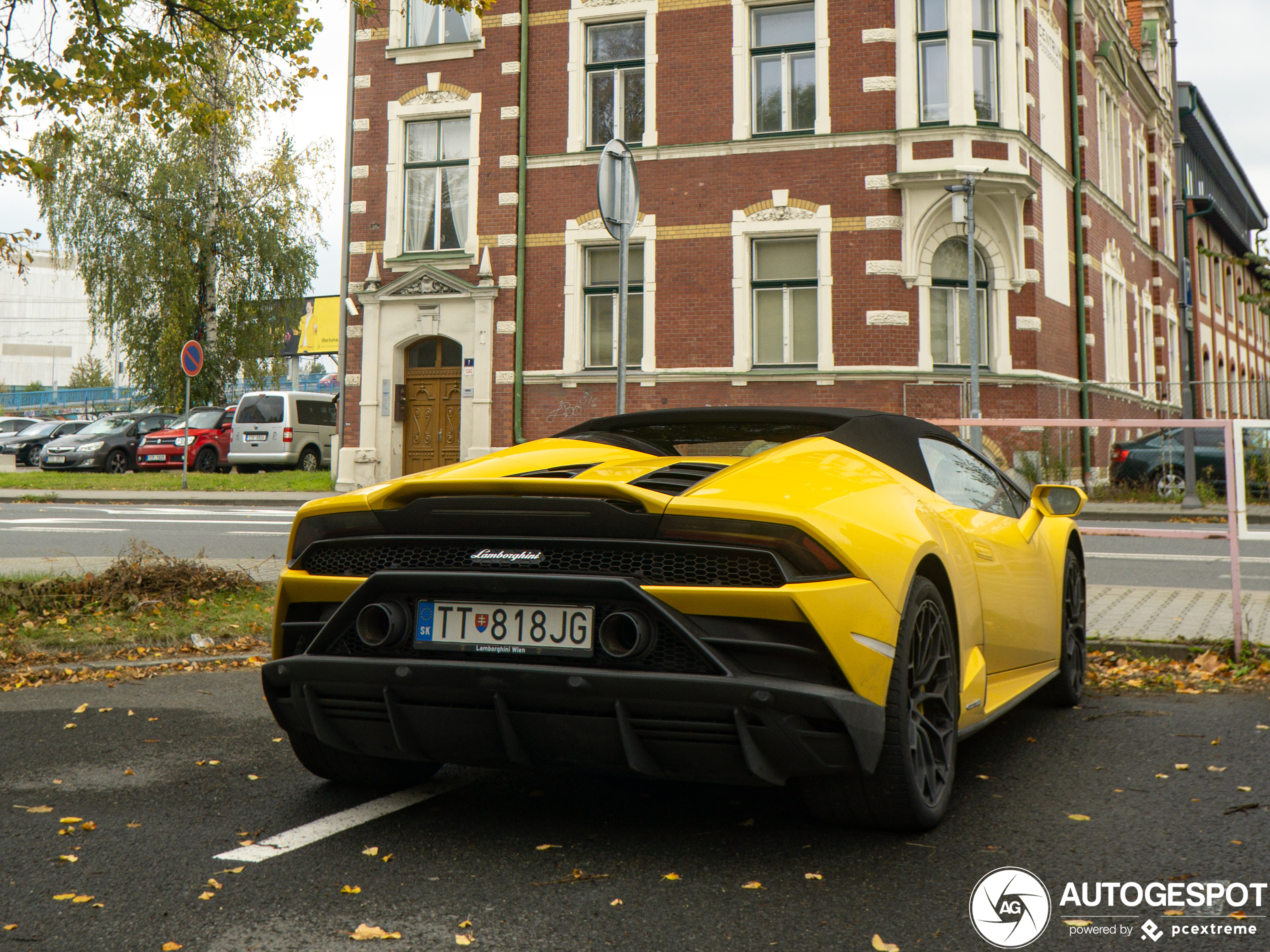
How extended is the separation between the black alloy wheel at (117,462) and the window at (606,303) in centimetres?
1595

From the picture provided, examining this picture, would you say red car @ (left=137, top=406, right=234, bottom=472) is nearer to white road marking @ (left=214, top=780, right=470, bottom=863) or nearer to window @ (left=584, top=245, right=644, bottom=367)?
window @ (left=584, top=245, right=644, bottom=367)

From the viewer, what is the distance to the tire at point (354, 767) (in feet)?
12.8

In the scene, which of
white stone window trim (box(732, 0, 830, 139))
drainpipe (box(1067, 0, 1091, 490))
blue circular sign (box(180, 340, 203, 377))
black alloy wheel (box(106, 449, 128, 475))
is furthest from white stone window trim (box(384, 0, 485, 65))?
black alloy wheel (box(106, 449, 128, 475))

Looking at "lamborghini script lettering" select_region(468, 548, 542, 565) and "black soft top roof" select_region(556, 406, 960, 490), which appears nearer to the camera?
"lamborghini script lettering" select_region(468, 548, 542, 565)

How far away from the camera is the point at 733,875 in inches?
123

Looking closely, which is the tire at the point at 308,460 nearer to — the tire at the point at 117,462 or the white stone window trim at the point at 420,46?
the tire at the point at 117,462

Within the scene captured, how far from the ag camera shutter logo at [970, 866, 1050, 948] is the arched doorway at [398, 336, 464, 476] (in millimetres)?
20052

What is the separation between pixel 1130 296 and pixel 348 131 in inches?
704

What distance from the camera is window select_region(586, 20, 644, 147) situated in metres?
21.7

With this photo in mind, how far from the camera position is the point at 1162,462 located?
572 inches

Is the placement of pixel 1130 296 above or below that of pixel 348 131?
below

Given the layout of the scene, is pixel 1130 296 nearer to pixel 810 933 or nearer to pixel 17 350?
pixel 810 933

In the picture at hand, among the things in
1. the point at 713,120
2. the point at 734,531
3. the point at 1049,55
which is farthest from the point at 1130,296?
the point at 734,531

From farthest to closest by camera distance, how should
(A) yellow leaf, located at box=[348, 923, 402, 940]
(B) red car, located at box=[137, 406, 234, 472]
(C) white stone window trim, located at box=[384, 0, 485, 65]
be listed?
(B) red car, located at box=[137, 406, 234, 472], (C) white stone window trim, located at box=[384, 0, 485, 65], (A) yellow leaf, located at box=[348, 923, 402, 940]
